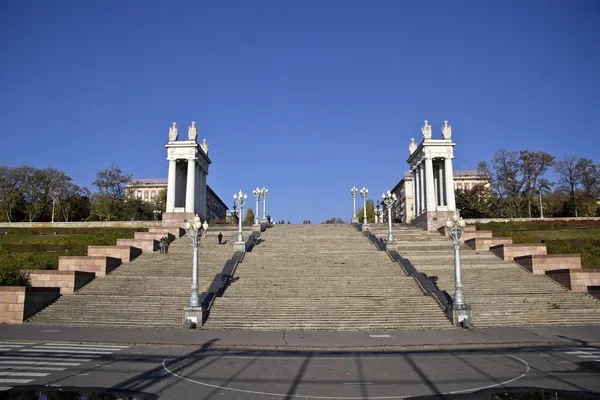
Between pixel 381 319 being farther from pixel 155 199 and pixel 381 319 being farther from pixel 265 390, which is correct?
pixel 155 199

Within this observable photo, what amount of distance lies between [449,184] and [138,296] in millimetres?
36249

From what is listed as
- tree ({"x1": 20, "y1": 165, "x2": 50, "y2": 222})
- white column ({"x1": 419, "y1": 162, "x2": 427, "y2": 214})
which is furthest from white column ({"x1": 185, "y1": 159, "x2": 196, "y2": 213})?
tree ({"x1": 20, "y1": 165, "x2": 50, "y2": 222})

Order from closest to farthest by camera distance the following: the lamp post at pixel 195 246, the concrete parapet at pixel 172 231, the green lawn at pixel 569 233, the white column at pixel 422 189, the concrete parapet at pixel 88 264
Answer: the lamp post at pixel 195 246, the concrete parapet at pixel 88 264, the concrete parapet at pixel 172 231, the green lawn at pixel 569 233, the white column at pixel 422 189

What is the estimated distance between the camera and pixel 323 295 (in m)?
23.3

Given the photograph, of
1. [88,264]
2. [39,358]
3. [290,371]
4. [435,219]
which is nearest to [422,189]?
[435,219]

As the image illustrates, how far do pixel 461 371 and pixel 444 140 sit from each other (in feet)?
137

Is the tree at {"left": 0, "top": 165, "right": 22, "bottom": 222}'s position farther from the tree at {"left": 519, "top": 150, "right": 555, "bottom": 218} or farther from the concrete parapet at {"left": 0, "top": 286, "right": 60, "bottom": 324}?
the tree at {"left": 519, "top": 150, "right": 555, "bottom": 218}

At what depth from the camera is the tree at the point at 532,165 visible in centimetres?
5991

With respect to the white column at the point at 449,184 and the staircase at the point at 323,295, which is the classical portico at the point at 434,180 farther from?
the staircase at the point at 323,295

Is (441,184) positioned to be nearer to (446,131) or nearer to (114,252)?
(446,131)

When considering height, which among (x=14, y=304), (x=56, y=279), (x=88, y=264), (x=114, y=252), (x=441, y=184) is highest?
(x=441, y=184)

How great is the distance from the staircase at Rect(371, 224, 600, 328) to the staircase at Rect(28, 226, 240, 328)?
13709mm

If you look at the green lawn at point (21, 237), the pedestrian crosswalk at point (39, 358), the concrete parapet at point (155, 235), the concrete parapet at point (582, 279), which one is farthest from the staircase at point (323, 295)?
the green lawn at point (21, 237)

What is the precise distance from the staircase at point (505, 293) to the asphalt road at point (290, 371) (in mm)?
6174
